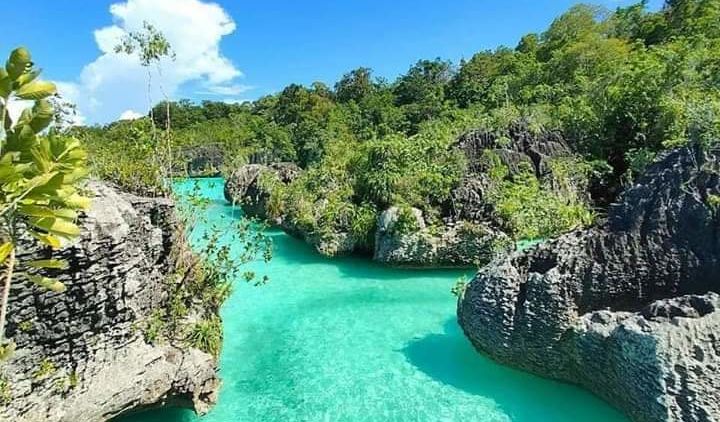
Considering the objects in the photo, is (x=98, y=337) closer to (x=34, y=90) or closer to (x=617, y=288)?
(x=34, y=90)

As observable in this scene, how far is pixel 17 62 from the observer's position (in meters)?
2.04

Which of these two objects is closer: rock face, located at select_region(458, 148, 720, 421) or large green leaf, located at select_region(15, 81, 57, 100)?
large green leaf, located at select_region(15, 81, 57, 100)

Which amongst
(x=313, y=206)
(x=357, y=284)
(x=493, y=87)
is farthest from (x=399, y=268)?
(x=493, y=87)

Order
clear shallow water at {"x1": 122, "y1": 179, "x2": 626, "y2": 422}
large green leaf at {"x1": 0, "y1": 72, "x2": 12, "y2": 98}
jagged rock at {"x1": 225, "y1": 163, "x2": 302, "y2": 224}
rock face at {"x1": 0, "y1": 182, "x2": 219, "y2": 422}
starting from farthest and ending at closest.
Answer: jagged rock at {"x1": 225, "y1": 163, "x2": 302, "y2": 224} < clear shallow water at {"x1": 122, "y1": 179, "x2": 626, "y2": 422} < rock face at {"x1": 0, "y1": 182, "x2": 219, "y2": 422} < large green leaf at {"x1": 0, "y1": 72, "x2": 12, "y2": 98}

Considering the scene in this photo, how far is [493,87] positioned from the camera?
35531 millimetres

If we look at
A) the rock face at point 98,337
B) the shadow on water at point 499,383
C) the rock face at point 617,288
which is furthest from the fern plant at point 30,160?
the shadow on water at point 499,383

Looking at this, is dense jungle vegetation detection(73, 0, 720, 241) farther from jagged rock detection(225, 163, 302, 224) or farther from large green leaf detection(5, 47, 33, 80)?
large green leaf detection(5, 47, 33, 80)

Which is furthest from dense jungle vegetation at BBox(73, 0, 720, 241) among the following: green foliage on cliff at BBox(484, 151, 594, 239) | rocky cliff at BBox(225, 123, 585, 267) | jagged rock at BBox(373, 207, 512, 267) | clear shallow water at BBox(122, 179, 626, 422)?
clear shallow water at BBox(122, 179, 626, 422)

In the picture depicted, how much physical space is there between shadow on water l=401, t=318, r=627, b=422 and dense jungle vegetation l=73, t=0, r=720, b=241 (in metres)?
3.94

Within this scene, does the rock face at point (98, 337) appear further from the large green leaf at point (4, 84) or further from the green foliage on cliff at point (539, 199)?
the green foliage on cliff at point (539, 199)

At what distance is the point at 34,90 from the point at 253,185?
21.6 m

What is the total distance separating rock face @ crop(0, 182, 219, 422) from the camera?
177 inches

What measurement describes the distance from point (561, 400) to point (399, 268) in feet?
24.4

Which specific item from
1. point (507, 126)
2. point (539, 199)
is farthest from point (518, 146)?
point (539, 199)
